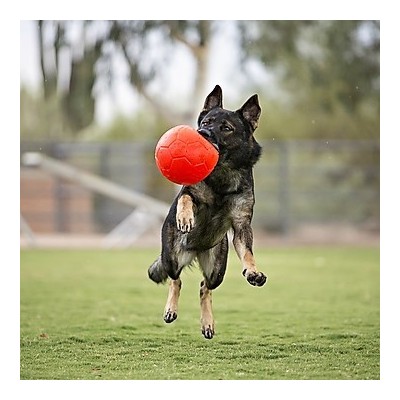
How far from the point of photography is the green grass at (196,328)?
441 centimetres

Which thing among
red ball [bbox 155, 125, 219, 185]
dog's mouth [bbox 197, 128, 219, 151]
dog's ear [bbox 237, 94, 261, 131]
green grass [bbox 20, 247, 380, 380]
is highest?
dog's ear [bbox 237, 94, 261, 131]

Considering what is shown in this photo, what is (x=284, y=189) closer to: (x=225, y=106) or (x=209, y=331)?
(x=225, y=106)

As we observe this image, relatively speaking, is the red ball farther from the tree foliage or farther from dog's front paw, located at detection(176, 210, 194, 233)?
the tree foliage

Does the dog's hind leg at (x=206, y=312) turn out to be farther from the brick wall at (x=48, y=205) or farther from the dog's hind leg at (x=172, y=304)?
the brick wall at (x=48, y=205)

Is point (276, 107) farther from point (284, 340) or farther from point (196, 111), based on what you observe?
point (284, 340)

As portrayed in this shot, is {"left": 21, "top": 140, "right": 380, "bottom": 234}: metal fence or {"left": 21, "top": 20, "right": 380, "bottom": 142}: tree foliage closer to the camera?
{"left": 21, "top": 20, "right": 380, "bottom": 142}: tree foliage

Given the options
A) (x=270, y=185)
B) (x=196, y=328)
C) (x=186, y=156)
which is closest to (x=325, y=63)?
(x=270, y=185)

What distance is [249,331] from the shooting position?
495 centimetres

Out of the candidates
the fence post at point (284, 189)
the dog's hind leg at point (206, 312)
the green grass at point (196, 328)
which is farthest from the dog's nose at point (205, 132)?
the fence post at point (284, 189)

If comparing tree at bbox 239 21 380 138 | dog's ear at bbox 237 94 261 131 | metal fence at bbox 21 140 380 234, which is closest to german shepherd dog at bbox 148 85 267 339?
dog's ear at bbox 237 94 261 131

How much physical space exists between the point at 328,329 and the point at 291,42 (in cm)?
756

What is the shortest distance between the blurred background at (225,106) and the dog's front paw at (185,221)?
6.66 m

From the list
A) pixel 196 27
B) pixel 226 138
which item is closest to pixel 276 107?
pixel 196 27

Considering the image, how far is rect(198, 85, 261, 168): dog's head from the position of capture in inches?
146
